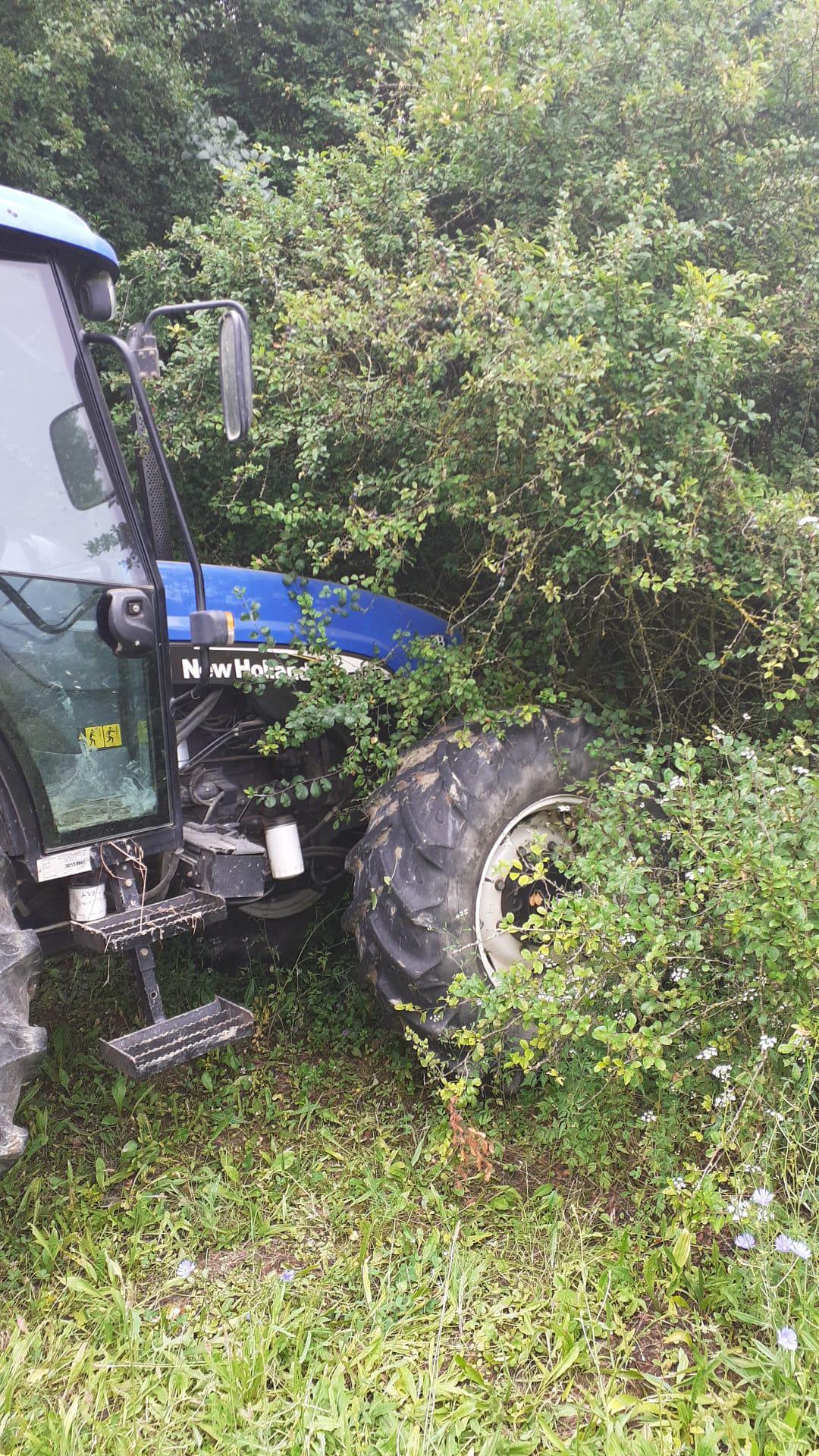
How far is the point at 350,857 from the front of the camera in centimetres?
292

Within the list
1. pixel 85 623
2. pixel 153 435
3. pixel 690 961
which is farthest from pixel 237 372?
pixel 690 961

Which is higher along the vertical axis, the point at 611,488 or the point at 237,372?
A: the point at 237,372

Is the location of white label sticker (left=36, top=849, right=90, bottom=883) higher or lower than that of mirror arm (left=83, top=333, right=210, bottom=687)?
lower

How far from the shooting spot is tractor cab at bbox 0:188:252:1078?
2328 millimetres

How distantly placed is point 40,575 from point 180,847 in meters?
0.81

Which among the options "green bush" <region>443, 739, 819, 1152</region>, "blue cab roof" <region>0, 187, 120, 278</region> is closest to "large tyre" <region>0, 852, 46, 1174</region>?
"green bush" <region>443, 739, 819, 1152</region>

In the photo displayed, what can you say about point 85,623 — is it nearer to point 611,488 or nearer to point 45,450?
point 45,450

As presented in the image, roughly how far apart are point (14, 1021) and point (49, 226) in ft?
5.77

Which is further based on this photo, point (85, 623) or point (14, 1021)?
point (85, 623)

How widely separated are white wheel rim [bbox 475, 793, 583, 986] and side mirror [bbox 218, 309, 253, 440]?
1.27m

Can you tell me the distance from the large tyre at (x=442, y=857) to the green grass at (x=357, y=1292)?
406 millimetres

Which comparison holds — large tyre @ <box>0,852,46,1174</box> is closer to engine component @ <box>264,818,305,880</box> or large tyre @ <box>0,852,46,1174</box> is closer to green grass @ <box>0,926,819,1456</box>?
green grass @ <box>0,926,819,1456</box>

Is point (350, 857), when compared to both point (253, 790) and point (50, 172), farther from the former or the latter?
point (50, 172)

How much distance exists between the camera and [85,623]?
8.04 feet
